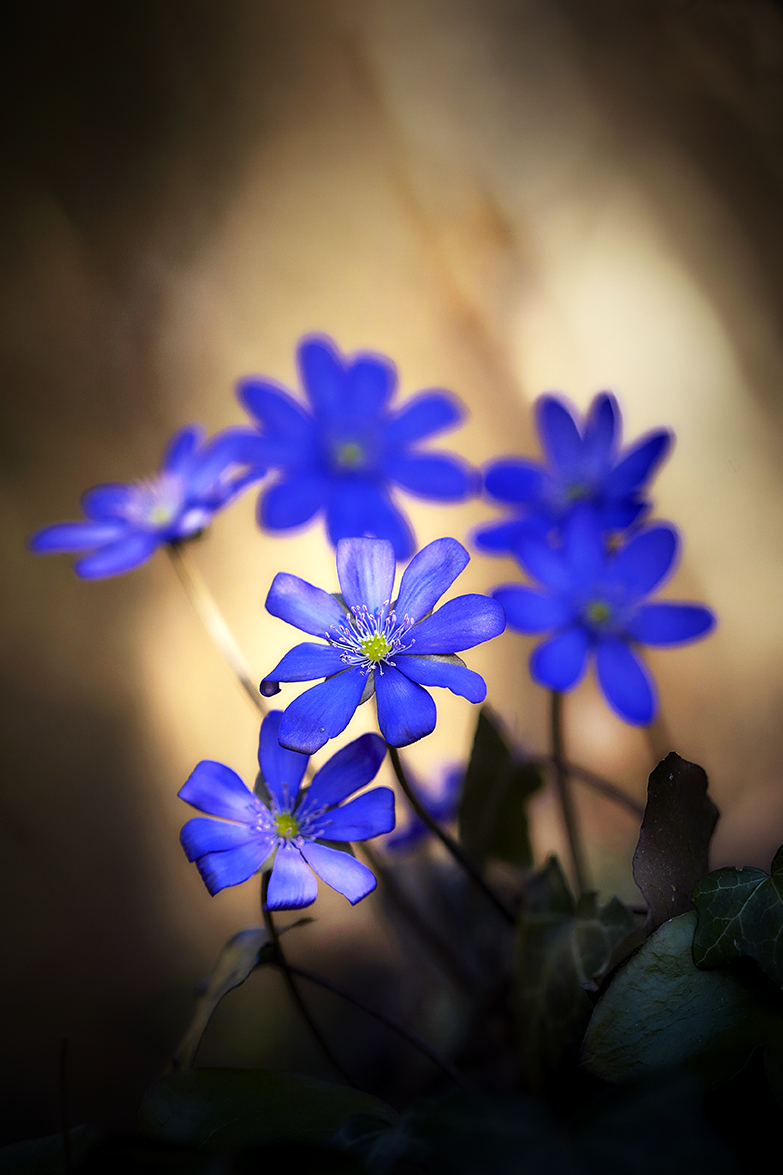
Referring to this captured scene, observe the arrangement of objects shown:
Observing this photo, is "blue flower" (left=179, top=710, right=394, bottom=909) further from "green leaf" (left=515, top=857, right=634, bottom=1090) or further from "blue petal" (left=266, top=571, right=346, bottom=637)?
"green leaf" (left=515, top=857, right=634, bottom=1090)

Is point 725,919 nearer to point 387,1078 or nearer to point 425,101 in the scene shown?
point 387,1078

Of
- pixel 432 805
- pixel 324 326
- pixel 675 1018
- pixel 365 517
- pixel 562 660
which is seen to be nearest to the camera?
pixel 675 1018

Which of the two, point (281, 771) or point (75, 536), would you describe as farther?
point (75, 536)

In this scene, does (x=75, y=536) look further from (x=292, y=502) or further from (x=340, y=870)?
(x=340, y=870)

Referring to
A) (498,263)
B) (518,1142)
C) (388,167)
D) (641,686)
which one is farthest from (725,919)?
(388,167)

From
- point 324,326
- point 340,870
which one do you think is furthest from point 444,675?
point 324,326

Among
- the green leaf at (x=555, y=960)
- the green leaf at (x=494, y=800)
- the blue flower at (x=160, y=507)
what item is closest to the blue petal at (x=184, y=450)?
the blue flower at (x=160, y=507)

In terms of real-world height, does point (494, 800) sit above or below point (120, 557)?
below
